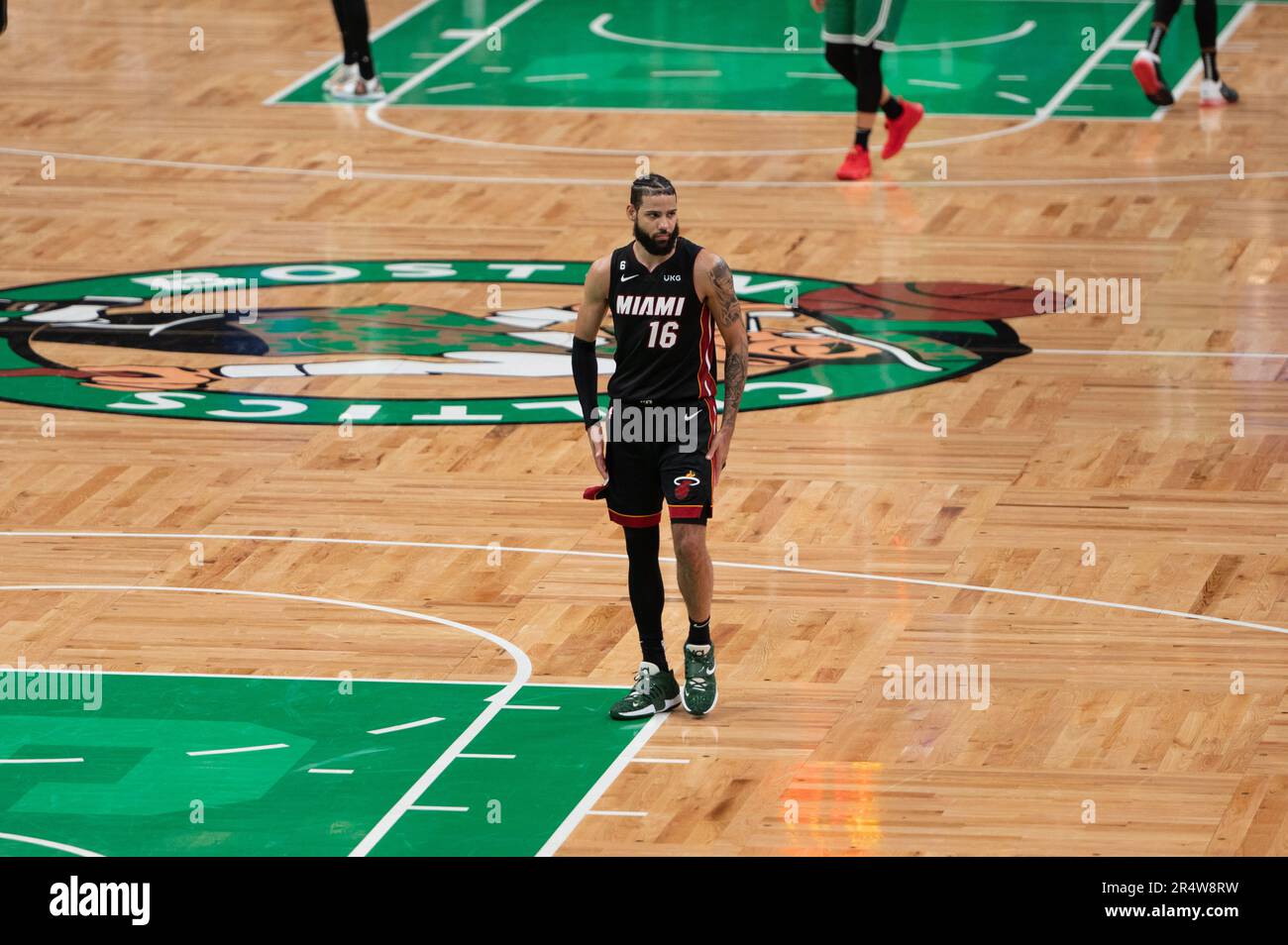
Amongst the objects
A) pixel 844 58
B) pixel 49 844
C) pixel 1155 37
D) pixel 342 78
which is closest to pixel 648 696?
pixel 49 844

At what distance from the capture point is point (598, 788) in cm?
804

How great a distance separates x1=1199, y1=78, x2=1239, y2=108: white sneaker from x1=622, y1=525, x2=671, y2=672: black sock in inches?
448

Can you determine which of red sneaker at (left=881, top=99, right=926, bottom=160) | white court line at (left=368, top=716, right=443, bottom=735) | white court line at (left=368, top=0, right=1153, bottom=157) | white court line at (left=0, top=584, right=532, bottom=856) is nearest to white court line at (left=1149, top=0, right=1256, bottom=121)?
white court line at (left=368, top=0, right=1153, bottom=157)

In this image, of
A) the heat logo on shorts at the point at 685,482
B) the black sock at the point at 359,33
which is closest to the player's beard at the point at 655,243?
the heat logo on shorts at the point at 685,482

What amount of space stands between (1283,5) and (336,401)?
1265 cm

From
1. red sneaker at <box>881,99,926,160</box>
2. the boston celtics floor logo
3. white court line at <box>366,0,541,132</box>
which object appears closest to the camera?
the boston celtics floor logo

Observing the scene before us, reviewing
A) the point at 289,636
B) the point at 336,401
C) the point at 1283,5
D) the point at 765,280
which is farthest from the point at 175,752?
the point at 1283,5

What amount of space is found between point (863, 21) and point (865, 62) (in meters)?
0.28

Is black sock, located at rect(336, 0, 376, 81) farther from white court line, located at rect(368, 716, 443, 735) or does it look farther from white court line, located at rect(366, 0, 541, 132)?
white court line, located at rect(368, 716, 443, 735)

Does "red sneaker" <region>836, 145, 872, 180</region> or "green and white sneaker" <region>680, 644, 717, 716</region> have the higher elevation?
"green and white sneaker" <region>680, 644, 717, 716</region>

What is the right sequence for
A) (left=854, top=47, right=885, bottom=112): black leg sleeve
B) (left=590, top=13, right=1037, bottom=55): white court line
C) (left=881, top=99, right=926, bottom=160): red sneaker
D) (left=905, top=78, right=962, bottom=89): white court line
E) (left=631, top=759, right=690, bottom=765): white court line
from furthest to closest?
1. (left=590, top=13, right=1037, bottom=55): white court line
2. (left=905, top=78, right=962, bottom=89): white court line
3. (left=881, top=99, right=926, bottom=160): red sneaker
4. (left=854, top=47, right=885, bottom=112): black leg sleeve
5. (left=631, top=759, right=690, bottom=765): white court line

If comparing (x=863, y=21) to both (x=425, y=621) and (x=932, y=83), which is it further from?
(x=425, y=621)

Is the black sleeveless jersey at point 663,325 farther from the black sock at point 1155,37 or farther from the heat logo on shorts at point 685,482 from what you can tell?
the black sock at point 1155,37

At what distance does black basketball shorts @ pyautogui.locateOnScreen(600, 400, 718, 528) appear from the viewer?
8.45 m
